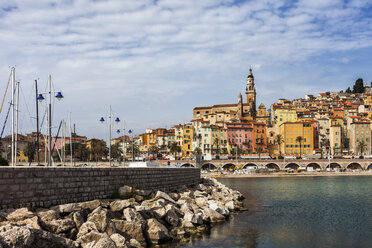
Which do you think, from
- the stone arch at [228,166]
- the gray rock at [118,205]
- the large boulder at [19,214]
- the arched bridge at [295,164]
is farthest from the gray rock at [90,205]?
the stone arch at [228,166]

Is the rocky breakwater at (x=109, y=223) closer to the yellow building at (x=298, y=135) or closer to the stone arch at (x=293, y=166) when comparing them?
the stone arch at (x=293, y=166)

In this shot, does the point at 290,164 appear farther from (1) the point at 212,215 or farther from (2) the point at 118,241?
(2) the point at 118,241

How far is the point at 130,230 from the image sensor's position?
1855cm

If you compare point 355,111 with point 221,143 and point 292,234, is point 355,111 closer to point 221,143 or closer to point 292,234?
point 221,143

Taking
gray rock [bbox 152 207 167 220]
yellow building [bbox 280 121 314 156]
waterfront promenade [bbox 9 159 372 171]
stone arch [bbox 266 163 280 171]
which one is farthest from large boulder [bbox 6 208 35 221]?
yellow building [bbox 280 121 314 156]

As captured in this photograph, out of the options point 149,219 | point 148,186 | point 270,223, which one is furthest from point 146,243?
point 270,223

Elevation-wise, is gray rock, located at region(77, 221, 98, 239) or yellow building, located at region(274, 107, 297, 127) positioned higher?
yellow building, located at region(274, 107, 297, 127)

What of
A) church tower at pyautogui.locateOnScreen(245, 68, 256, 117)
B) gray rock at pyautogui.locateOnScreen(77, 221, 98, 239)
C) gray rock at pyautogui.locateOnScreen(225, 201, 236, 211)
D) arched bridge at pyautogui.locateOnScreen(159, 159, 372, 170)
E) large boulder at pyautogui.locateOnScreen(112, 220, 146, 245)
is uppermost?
church tower at pyautogui.locateOnScreen(245, 68, 256, 117)

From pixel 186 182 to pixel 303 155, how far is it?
107m

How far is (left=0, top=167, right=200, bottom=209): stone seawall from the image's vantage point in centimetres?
1588

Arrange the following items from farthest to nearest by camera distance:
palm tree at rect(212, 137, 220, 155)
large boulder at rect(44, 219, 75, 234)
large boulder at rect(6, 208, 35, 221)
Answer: palm tree at rect(212, 137, 220, 155)
large boulder at rect(44, 219, 75, 234)
large boulder at rect(6, 208, 35, 221)

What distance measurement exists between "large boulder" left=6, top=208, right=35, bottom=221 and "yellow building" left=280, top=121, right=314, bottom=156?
134 m

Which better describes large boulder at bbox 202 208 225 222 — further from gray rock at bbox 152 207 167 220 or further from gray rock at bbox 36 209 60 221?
gray rock at bbox 36 209 60 221

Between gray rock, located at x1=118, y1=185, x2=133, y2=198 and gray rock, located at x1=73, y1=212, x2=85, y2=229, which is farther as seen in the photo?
gray rock, located at x1=118, y1=185, x2=133, y2=198
